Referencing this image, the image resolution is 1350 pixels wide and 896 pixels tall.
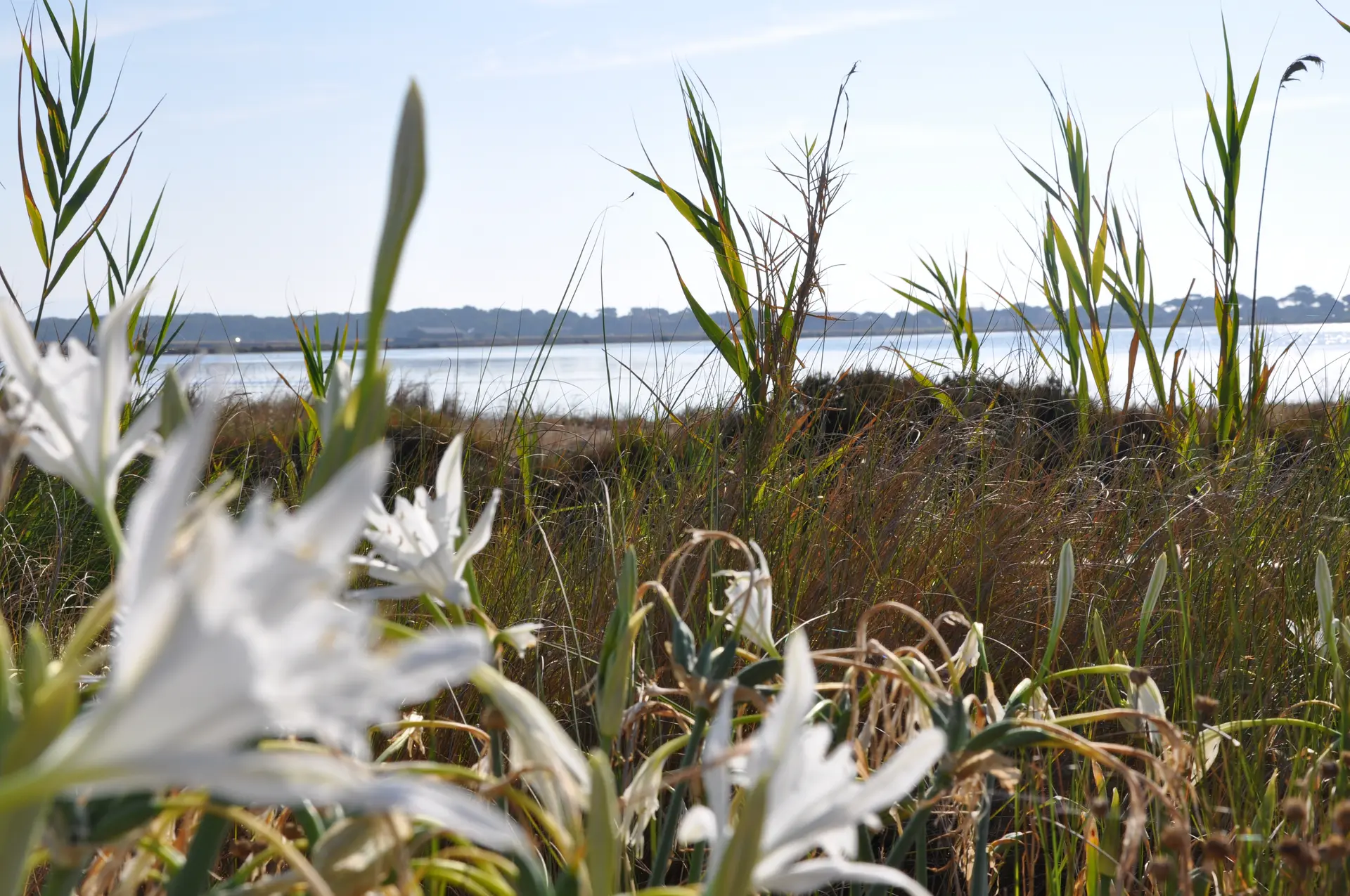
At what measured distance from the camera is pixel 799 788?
11.3 inches

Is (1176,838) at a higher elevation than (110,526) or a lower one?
lower

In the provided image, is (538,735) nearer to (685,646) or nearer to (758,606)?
(685,646)

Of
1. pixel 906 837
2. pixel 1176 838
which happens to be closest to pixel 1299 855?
pixel 1176 838

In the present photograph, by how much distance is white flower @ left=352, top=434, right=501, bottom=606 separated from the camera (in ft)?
1.26

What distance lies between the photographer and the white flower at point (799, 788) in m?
0.27

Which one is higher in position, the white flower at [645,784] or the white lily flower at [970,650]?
the white lily flower at [970,650]

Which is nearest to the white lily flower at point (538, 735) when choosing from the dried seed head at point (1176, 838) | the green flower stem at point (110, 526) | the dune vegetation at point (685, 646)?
the dune vegetation at point (685, 646)

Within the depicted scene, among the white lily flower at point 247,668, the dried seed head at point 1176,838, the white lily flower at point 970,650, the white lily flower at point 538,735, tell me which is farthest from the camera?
the white lily flower at point 970,650

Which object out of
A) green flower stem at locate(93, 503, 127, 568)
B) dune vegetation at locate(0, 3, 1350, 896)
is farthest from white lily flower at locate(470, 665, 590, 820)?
green flower stem at locate(93, 503, 127, 568)

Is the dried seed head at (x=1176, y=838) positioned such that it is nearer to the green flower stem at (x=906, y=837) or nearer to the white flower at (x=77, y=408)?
the green flower stem at (x=906, y=837)

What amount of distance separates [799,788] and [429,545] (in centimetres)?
19

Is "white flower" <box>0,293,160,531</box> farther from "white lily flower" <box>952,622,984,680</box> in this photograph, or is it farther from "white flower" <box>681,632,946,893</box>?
"white lily flower" <box>952,622,984,680</box>

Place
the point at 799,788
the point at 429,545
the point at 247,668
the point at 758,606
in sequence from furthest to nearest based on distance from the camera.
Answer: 1. the point at 758,606
2. the point at 429,545
3. the point at 799,788
4. the point at 247,668

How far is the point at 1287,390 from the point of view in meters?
→ 2.40
